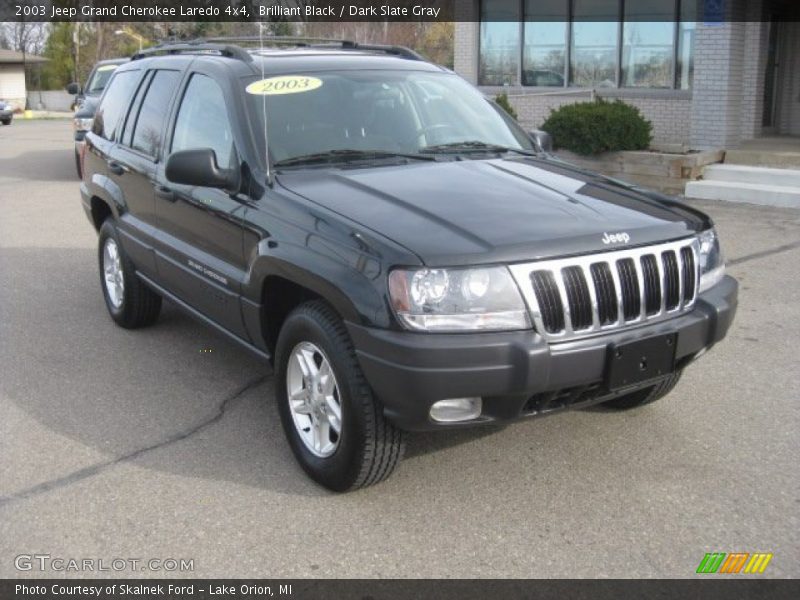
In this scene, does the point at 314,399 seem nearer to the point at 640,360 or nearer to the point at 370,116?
the point at 640,360

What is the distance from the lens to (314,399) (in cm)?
404

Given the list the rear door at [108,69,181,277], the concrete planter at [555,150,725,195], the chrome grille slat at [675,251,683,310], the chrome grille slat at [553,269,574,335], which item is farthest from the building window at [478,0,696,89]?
the chrome grille slat at [553,269,574,335]

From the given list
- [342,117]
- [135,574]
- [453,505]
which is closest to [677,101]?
[342,117]

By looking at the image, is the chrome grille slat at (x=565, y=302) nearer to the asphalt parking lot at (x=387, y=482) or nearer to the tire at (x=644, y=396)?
the asphalt parking lot at (x=387, y=482)

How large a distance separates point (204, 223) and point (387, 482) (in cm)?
176

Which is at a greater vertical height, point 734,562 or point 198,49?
point 198,49

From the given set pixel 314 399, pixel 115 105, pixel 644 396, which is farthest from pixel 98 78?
pixel 644 396

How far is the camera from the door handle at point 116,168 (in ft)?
19.9

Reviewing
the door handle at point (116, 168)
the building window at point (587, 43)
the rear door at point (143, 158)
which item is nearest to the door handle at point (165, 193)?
the rear door at point (143, 158)

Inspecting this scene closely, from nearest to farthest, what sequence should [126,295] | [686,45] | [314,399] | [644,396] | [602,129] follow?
[314,399] < [644,396] < [126,295] < [602,129] < [686,45]

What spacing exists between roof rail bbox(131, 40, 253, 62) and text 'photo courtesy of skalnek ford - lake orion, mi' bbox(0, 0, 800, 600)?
22 millimetres

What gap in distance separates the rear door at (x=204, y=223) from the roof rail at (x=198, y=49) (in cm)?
20

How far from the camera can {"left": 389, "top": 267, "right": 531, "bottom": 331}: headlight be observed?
3.47 meters

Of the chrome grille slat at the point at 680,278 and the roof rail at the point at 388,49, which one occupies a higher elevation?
the roof rail at the point at 388,49
